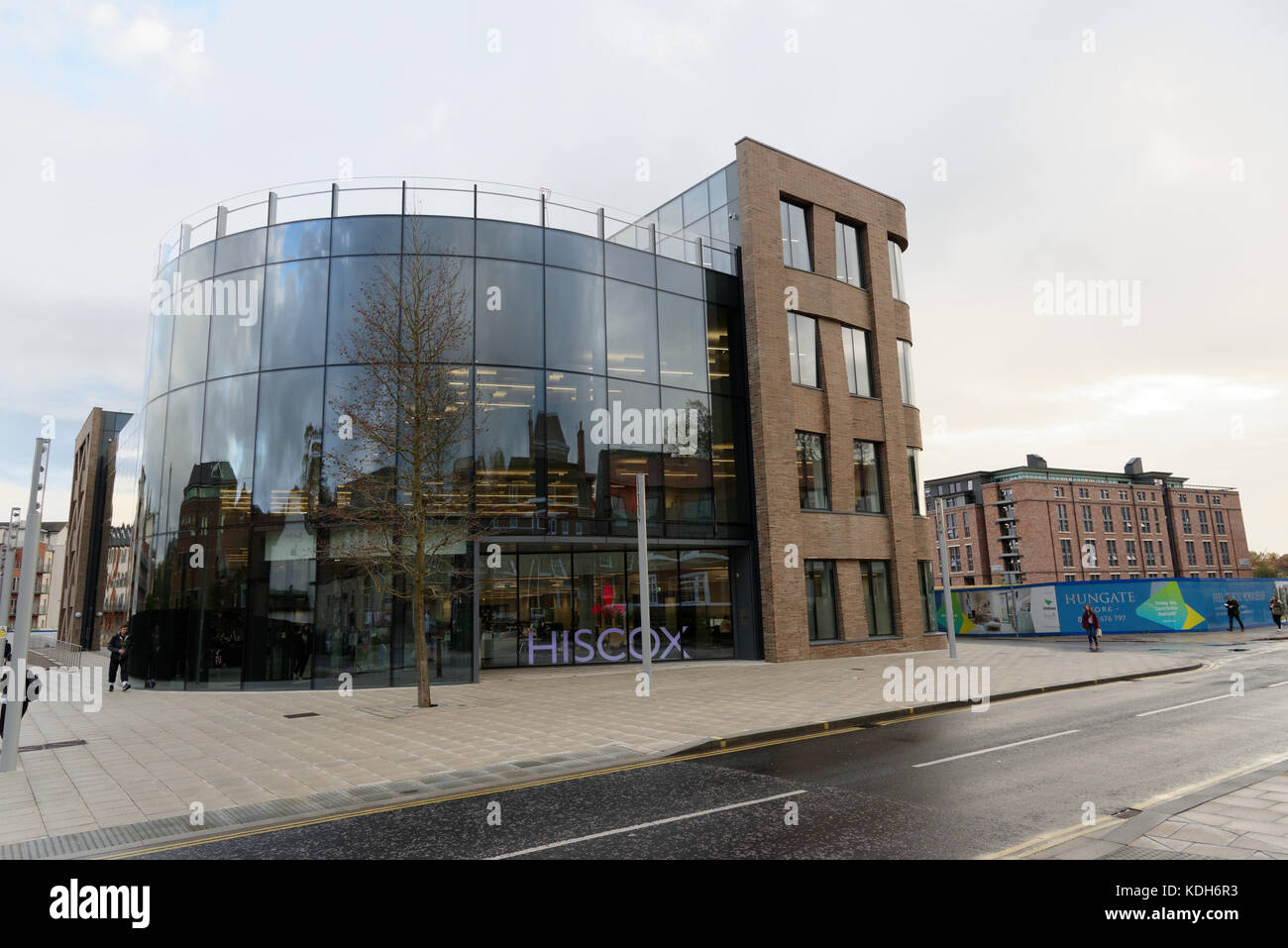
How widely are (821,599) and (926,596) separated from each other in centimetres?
644

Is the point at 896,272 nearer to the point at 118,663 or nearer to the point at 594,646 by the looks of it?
the point at 594,646

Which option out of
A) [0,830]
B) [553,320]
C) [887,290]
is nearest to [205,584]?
[553,320]

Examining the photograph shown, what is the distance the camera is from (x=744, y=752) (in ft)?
35.1

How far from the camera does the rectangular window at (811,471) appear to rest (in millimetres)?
26750

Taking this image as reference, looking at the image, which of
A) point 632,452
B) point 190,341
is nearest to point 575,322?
point 632,452

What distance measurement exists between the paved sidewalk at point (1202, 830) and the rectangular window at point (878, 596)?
20.9m

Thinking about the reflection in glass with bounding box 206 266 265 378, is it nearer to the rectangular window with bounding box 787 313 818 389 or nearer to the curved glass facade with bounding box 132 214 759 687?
the curved glass facade with bounding box 132 214 759 687

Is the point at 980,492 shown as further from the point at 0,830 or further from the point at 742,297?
the point at 0,830

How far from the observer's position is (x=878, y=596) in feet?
92.8

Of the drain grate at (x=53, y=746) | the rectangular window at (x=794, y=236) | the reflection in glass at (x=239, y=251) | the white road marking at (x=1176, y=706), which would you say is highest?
the rectangular window at (x=794, y=236)

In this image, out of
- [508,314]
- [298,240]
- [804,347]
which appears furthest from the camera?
[804,347]

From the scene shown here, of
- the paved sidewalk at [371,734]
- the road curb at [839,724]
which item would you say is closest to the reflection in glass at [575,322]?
the paved sidewalk at [371,734]

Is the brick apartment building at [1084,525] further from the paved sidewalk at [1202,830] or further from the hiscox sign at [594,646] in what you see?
the paved sidewalk at [1202,830]
